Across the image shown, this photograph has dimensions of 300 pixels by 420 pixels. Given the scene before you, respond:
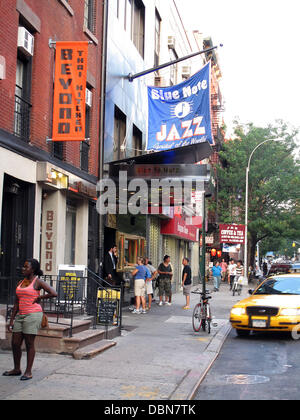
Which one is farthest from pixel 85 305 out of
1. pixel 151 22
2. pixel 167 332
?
pixel 151 22

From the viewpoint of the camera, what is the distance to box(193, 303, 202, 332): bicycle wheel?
13.8m

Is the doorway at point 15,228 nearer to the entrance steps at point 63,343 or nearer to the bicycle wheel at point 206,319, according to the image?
the entrance steps at point 63,343

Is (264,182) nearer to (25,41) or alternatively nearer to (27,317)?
(25,41)

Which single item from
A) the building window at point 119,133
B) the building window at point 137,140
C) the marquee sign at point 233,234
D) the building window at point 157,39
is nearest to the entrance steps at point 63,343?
the building window at point 119,133

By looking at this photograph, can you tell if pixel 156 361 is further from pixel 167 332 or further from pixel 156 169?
pixel 156 169

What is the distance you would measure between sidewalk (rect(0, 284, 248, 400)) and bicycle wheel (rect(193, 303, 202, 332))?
0.16 m

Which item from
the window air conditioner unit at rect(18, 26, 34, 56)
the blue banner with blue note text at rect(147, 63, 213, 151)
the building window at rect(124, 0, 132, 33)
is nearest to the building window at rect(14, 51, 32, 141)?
the window air conditioner unit at rect(18, 26, 34, 56)

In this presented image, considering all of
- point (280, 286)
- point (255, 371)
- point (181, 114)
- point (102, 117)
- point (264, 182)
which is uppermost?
point (264, 182)

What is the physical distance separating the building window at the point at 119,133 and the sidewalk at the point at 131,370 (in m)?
7.43

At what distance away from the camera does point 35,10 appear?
501 inches

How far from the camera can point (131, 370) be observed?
883 centimetres

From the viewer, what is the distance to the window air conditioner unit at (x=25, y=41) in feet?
39.1

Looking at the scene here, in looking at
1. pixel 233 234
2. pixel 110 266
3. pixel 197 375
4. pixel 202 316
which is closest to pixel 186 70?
pixel 233 234

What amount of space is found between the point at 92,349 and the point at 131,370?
1437 millimetres
